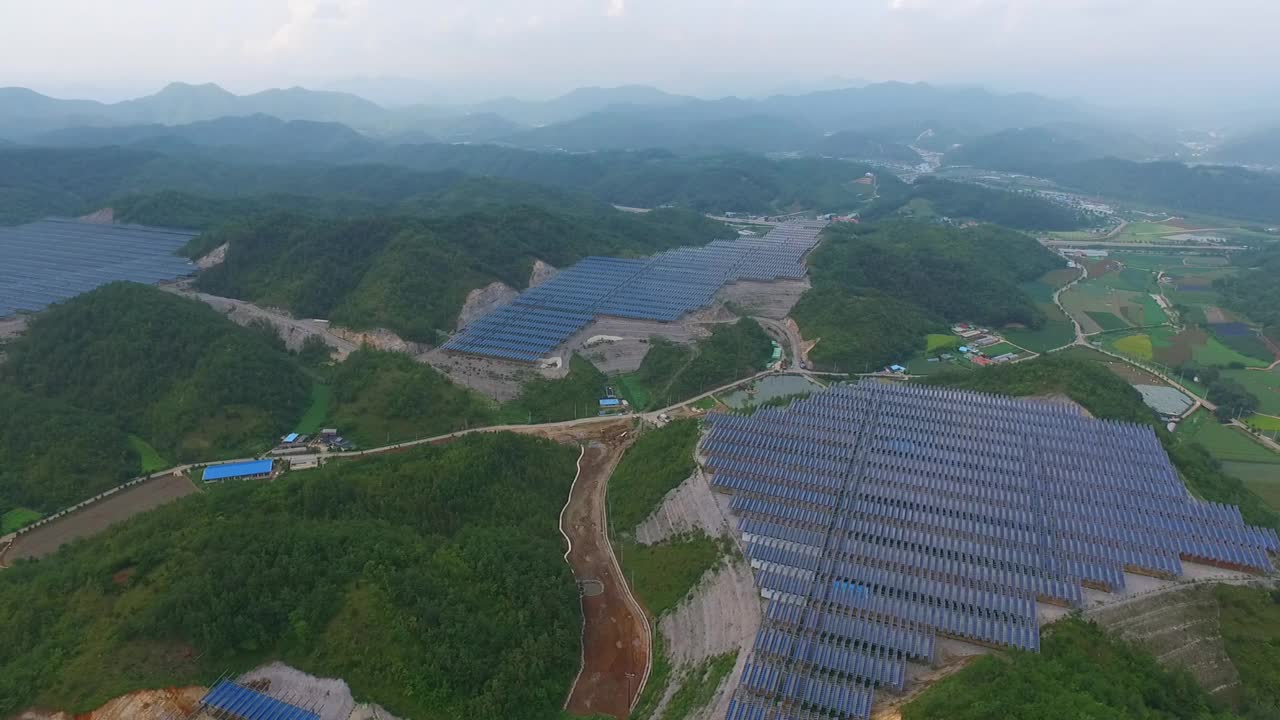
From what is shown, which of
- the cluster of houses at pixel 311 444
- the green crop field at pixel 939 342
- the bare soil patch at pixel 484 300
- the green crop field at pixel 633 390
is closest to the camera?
the cluster of houses at pixel 311 444

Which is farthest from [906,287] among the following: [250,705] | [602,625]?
[250,705]

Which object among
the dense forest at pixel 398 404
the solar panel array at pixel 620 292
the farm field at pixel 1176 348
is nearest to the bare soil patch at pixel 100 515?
the dense forest at pixel 398 404

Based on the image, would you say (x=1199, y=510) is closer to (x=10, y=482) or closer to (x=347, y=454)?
(x=347, y=454)

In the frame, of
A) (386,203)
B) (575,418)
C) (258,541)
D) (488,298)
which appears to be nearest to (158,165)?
(386,203)

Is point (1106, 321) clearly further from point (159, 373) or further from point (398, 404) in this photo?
point (159, 373)

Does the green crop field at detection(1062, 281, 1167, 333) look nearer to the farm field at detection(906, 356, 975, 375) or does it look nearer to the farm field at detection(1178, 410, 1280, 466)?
the farm field at detection(906, 356, 975, 375)

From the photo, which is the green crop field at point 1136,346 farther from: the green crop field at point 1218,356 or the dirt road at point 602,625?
the dirt road at point 602,625
